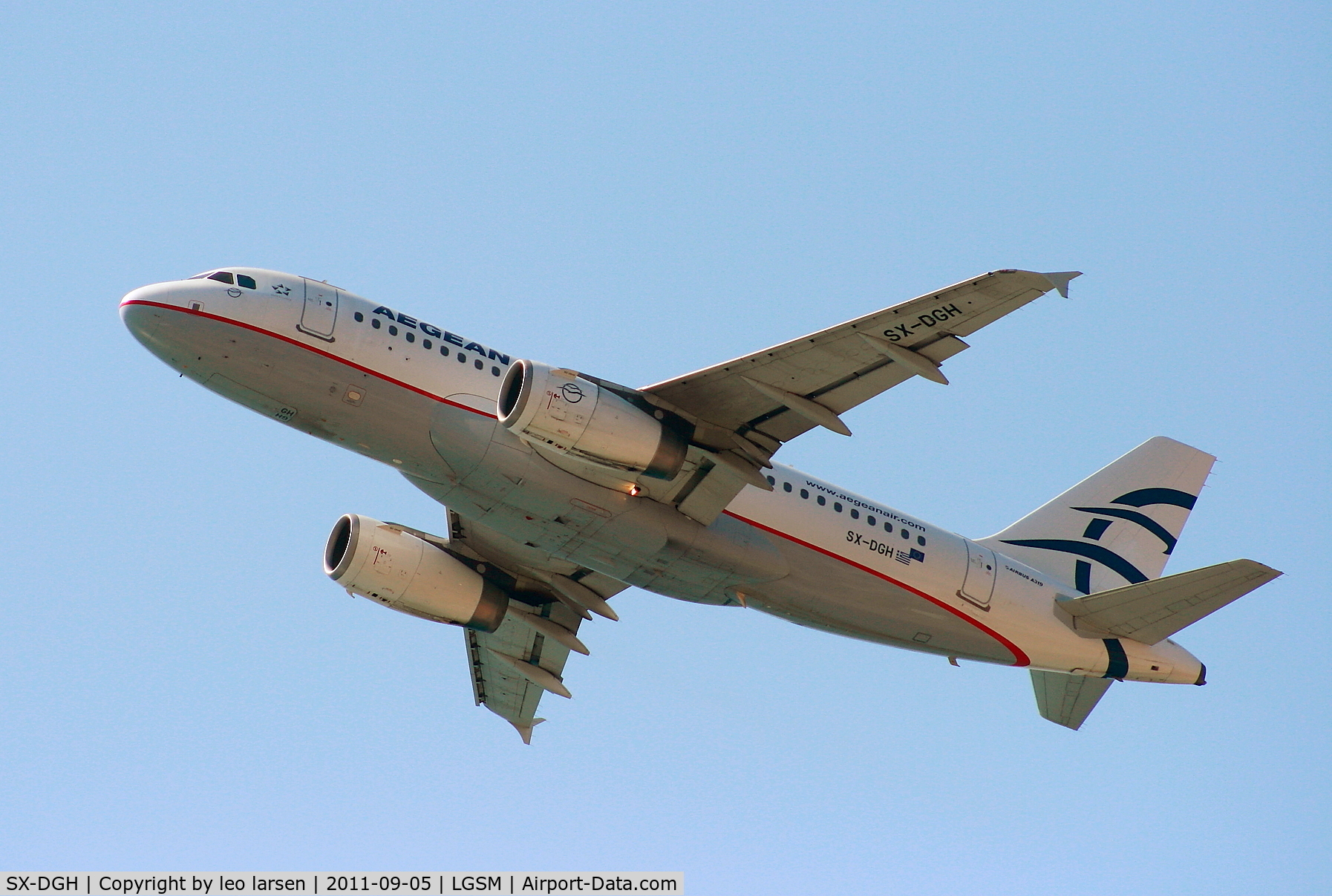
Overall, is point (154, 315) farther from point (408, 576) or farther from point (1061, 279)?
point (1061, 279)

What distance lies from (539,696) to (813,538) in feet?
36.3

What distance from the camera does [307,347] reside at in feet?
90.5

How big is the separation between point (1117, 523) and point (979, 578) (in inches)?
240

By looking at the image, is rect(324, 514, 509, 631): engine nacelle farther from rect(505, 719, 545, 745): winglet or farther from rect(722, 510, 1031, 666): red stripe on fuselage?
rect(722, 510, 1031, 666): red stripe on fuselage

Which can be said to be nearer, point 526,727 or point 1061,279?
point 1061,279

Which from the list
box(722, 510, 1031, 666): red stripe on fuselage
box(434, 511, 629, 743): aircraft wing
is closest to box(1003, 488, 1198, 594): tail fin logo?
box(722, 510, 1031, 666): red stripe on fuselage

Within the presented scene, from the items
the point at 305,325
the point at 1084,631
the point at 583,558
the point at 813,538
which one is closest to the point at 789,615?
the point at 813,538

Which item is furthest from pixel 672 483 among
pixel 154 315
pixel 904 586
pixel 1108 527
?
pixel 1108 527

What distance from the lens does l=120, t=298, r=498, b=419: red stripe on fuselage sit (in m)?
27.2

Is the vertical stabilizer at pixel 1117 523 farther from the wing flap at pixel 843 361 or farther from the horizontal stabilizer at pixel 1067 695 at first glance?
the wing flap at pixel 843 361

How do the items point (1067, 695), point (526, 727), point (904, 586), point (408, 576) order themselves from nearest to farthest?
1. point (904, 586)
2. point (408, 576)
3. point (1067, 695)
4. point (526, 727)

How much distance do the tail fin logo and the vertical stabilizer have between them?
0.02 m

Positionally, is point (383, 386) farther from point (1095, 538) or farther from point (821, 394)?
point (1095, 538)

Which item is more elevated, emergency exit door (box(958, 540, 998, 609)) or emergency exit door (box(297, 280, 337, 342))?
emergency exit door (box(297, 280, 337, 342))
